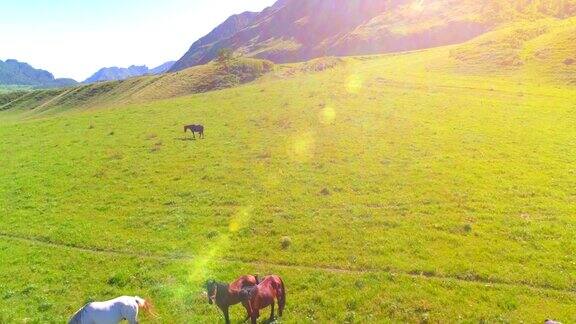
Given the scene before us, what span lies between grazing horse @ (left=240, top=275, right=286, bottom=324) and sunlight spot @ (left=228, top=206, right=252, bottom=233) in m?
11.0

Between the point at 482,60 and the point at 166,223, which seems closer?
the point at 166,223

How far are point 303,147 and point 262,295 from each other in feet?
101

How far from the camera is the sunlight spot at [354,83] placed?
255 ft

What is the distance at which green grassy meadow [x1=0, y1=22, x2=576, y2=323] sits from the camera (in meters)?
21.1

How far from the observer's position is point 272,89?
85000mm

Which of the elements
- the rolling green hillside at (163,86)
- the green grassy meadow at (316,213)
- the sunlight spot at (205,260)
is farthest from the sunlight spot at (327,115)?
the rolling green hillside at (163,86)

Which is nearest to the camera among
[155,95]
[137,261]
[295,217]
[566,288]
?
[566,288]

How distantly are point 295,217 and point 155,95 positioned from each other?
267 feet

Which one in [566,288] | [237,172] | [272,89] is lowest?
[566,288]

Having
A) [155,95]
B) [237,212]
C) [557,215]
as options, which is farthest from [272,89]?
[557,215]

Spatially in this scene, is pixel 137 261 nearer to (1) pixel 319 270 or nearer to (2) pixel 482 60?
(1) pixel 319 270

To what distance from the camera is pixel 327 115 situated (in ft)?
201

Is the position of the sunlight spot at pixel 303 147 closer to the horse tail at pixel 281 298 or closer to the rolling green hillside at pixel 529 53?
the horse tail at pixel 281 298

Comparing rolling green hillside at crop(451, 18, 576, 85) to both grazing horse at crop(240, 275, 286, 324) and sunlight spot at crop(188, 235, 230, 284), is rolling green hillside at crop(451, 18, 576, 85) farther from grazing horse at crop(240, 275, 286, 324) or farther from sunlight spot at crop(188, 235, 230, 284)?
grazing horse at crop(240, 275, 286, 324)
